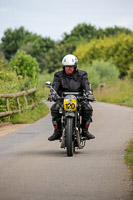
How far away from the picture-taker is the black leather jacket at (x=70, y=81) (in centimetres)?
980

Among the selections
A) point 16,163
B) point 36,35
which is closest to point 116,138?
point 16,163

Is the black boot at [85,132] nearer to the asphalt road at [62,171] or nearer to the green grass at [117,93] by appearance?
the asphalt road at [62,171]

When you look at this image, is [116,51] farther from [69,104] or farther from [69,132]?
[69,132]

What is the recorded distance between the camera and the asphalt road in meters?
6.08

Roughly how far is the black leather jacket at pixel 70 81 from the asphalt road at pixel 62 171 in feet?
4.35

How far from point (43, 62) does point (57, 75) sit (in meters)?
92.0

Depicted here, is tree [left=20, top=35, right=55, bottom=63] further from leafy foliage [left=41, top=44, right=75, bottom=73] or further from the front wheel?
the front wheel

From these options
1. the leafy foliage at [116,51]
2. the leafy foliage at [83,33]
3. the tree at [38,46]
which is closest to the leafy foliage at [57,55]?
the leafy foliage at [83,33]

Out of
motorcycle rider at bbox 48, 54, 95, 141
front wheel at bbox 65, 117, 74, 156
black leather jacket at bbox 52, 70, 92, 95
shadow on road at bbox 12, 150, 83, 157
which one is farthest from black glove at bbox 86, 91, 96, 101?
shadow on road at bbox 12, 150, 83, 157

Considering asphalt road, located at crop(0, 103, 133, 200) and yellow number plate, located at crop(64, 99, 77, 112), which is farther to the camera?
yellow number plate, located at crop(64, 99, 77, 112)

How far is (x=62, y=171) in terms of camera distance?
7695 millimetres

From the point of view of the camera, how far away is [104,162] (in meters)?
8.59

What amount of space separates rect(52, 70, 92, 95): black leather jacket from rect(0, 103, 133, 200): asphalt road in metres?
1.33

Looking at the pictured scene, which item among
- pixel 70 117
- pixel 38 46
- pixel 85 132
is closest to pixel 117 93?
pixel 85 132
